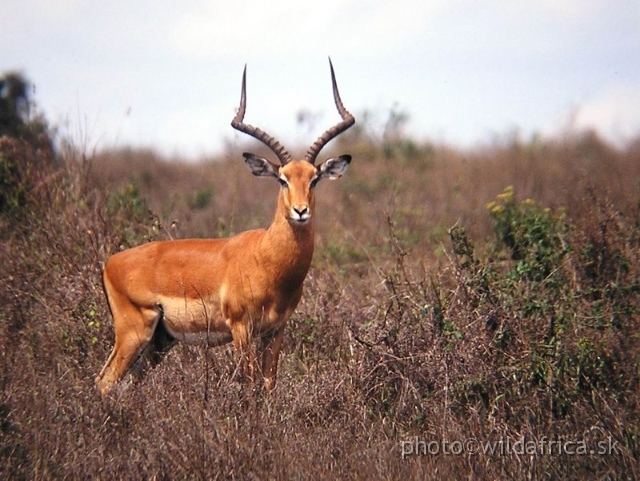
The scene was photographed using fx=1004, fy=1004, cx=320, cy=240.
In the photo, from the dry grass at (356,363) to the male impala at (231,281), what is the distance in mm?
288

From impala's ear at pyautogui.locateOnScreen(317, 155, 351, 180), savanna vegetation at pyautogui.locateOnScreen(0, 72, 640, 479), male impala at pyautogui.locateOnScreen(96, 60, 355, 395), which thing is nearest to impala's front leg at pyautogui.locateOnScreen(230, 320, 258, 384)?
male impala at pyautogui.locateOnScreen(96, 60, 355, 395)

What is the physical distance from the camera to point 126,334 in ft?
28.2

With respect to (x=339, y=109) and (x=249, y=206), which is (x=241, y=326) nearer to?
(x=339, y=109)

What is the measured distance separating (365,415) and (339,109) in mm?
2869

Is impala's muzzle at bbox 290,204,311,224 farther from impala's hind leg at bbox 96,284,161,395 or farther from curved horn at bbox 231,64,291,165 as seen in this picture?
impala's hind leg at bbox 96,284,161,395

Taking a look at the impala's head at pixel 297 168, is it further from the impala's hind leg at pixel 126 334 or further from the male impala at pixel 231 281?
the impala's hind leg at pixel 126 334

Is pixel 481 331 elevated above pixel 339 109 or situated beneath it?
situated beneath

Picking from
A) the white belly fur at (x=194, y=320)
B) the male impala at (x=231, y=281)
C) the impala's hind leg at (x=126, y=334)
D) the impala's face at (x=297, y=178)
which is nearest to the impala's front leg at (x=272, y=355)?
the male impala at (x=231, y=281)

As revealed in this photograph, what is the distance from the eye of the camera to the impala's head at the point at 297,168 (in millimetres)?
8070

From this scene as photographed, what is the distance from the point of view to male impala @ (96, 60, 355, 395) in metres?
8.20

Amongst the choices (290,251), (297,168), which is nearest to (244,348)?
(290,251)

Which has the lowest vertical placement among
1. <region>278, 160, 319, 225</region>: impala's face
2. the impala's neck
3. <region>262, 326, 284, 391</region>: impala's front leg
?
<region>262, 326, 284, 391</region>: impala's front leg

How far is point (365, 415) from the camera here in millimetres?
7367

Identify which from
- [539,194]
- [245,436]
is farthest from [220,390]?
[539,194]
